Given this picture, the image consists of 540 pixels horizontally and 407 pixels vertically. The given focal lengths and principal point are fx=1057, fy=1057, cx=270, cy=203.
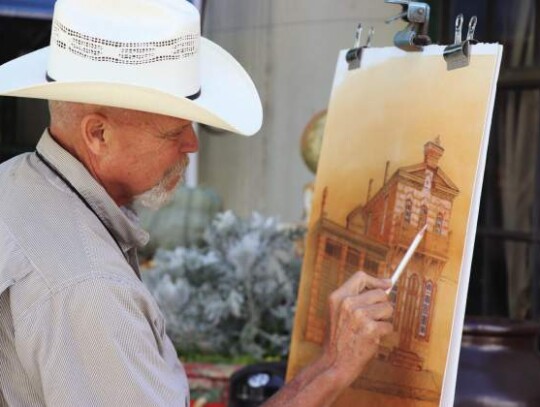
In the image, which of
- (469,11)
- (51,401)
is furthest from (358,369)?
(469,11)

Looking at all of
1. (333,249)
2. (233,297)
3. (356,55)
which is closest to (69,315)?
(333,249)

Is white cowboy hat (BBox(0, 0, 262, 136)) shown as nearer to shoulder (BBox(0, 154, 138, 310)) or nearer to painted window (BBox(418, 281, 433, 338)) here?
shoulder (BBox(0, 154, 138, 310))

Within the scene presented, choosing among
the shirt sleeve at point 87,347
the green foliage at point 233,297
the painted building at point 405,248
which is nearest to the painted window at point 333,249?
the painted building at point 405,248

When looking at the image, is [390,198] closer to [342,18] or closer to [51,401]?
[51,401]

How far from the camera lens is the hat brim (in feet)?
5.66

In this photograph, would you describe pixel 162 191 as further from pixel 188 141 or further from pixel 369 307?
pixel 369 307

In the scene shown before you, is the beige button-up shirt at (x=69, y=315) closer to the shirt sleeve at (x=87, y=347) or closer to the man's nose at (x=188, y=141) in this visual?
the shirt sleeve at (x=87, y=347)

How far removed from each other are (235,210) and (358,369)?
4128 millimetres

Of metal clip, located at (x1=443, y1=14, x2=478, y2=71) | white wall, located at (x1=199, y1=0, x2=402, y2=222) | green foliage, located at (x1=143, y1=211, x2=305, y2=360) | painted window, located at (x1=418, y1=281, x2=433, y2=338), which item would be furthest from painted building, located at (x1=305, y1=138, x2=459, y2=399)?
white wall, located at (x1=199, y1=0, x2=402, y2=222)

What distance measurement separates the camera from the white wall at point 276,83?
584 cm

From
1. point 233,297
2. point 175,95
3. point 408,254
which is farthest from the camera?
point 233,297

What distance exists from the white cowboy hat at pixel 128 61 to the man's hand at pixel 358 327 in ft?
1.20

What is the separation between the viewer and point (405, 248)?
6.74ft

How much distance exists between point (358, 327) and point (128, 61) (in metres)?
0.64
